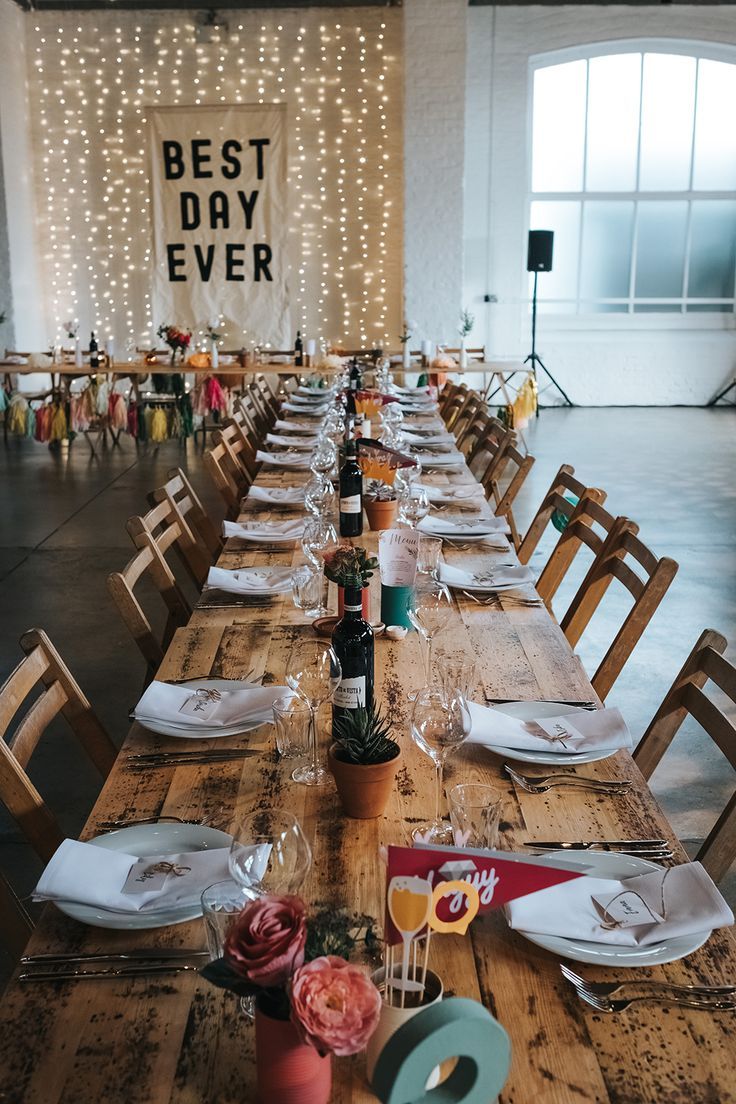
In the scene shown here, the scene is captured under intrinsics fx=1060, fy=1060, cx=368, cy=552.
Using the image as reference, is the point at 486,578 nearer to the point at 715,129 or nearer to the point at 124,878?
the point at 124,878

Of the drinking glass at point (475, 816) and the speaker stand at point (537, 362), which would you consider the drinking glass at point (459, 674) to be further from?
the speaker stand at point (537, 362)

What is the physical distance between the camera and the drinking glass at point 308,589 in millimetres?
2711

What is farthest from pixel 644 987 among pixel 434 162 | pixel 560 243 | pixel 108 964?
pixel 560 243

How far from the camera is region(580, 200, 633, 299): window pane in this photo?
1267 centimetres

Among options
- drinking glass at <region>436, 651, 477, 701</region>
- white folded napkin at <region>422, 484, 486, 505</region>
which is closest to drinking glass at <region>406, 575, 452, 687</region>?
drinking glass at <region>436, 651, 477, 701</region>

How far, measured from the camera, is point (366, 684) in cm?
193

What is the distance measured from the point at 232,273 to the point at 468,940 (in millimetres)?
11599

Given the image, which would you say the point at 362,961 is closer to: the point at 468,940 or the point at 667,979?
the point at 468,940

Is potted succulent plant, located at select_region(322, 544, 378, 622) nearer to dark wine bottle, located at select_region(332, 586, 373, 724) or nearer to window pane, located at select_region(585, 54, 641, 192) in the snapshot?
dark wine bottle, located at select_region(332, 586, 373, 724)

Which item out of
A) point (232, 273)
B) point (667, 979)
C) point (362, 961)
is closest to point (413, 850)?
point (362, 961)

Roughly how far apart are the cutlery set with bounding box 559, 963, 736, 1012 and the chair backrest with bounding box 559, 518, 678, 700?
4.89 feet

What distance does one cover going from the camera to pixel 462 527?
3.59 m

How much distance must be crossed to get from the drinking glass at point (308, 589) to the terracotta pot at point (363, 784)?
1.01 metres

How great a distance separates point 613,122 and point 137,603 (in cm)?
1118
